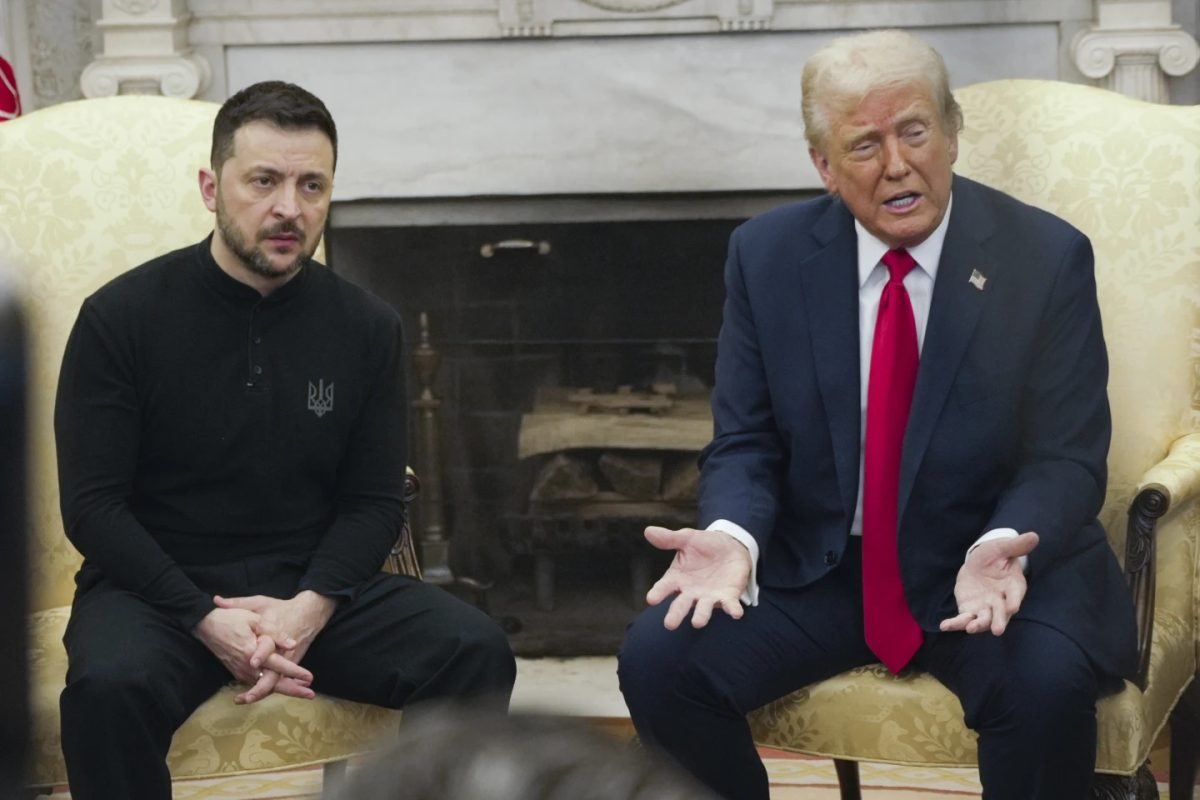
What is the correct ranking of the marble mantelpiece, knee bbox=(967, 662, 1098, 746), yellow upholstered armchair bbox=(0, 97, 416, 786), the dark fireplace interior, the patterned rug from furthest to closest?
the dark fireplace interior, the marble mantelpiece, the patterned rug, yellow upholstered armchair bbox=(0, 97, 416, 786), knee bbox=(967, 662, 1098, 746)

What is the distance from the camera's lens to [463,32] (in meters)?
3.31

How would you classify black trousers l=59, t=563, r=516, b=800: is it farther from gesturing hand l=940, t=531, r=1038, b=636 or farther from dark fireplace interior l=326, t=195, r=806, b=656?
dark fireplace interior l=326, t=195, r=806, b=656

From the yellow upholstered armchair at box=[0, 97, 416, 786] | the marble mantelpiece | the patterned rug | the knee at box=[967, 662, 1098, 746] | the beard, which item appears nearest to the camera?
the knee at box=[967, 662, 1098, 746]

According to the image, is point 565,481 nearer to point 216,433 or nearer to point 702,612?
point 216,433

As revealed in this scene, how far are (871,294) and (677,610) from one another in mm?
501

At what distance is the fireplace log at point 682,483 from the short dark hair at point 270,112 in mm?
1595

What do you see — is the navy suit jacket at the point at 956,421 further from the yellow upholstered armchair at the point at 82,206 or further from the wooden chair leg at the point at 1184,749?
the yellow upholstered armchair at the point at 82,206

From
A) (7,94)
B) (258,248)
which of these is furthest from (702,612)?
(7,94)

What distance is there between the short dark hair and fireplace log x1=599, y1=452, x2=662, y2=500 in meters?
1.53

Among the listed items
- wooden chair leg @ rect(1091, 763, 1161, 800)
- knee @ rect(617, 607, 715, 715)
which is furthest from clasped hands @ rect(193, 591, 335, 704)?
wooden chair leg @ rect(1091, 763, 1161, 800)

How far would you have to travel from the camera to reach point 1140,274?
2342mm

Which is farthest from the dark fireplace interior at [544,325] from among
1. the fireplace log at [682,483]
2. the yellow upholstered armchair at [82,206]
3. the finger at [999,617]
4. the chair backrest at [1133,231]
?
the finger at [999,617]

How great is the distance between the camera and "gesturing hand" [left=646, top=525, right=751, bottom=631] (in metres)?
1.85

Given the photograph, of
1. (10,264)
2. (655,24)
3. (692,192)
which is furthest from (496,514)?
(10,264)
